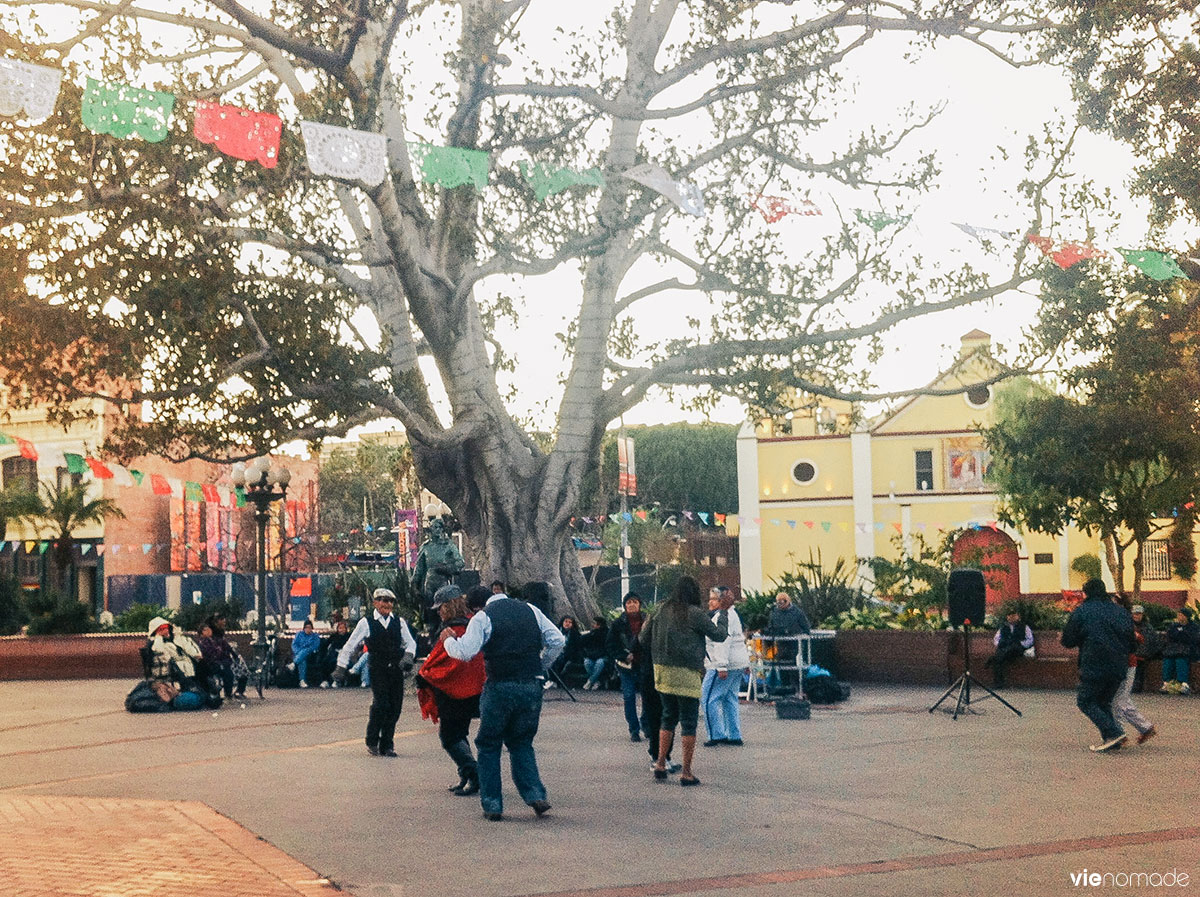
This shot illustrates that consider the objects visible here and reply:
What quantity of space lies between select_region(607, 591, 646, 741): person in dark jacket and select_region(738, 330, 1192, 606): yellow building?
37.3 metres

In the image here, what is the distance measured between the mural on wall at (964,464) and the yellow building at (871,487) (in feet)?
0.12

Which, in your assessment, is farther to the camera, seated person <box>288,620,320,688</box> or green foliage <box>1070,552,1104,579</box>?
green foliage <box>1070,552,1104,579</box>

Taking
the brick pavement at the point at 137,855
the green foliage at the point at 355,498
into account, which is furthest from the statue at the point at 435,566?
the green foliage at the point at 355,498

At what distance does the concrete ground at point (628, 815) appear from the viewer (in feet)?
24.4

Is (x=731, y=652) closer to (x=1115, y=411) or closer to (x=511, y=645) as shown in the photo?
(x=511, y=645)

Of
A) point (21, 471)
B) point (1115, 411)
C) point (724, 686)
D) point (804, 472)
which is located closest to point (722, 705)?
point (724, 686)

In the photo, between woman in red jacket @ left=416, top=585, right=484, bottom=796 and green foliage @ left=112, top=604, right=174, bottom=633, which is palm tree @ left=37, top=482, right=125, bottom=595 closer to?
green foliage @ left=112, top=604, right=174, bottom=633

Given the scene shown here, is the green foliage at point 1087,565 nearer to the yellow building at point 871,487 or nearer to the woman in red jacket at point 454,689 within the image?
the yellow building at point 871,487

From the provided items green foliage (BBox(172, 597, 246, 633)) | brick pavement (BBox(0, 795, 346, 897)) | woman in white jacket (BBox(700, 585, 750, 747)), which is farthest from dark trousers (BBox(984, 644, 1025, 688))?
brick pavement (BBox(0, 795, 346, 897))

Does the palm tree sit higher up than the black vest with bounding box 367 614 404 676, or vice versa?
the palm tree

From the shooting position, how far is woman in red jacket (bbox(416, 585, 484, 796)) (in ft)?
35.0

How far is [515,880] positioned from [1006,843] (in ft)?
9.41

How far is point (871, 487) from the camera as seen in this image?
54.5 m

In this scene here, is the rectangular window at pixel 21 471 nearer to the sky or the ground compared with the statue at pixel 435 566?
nearer to the sky
